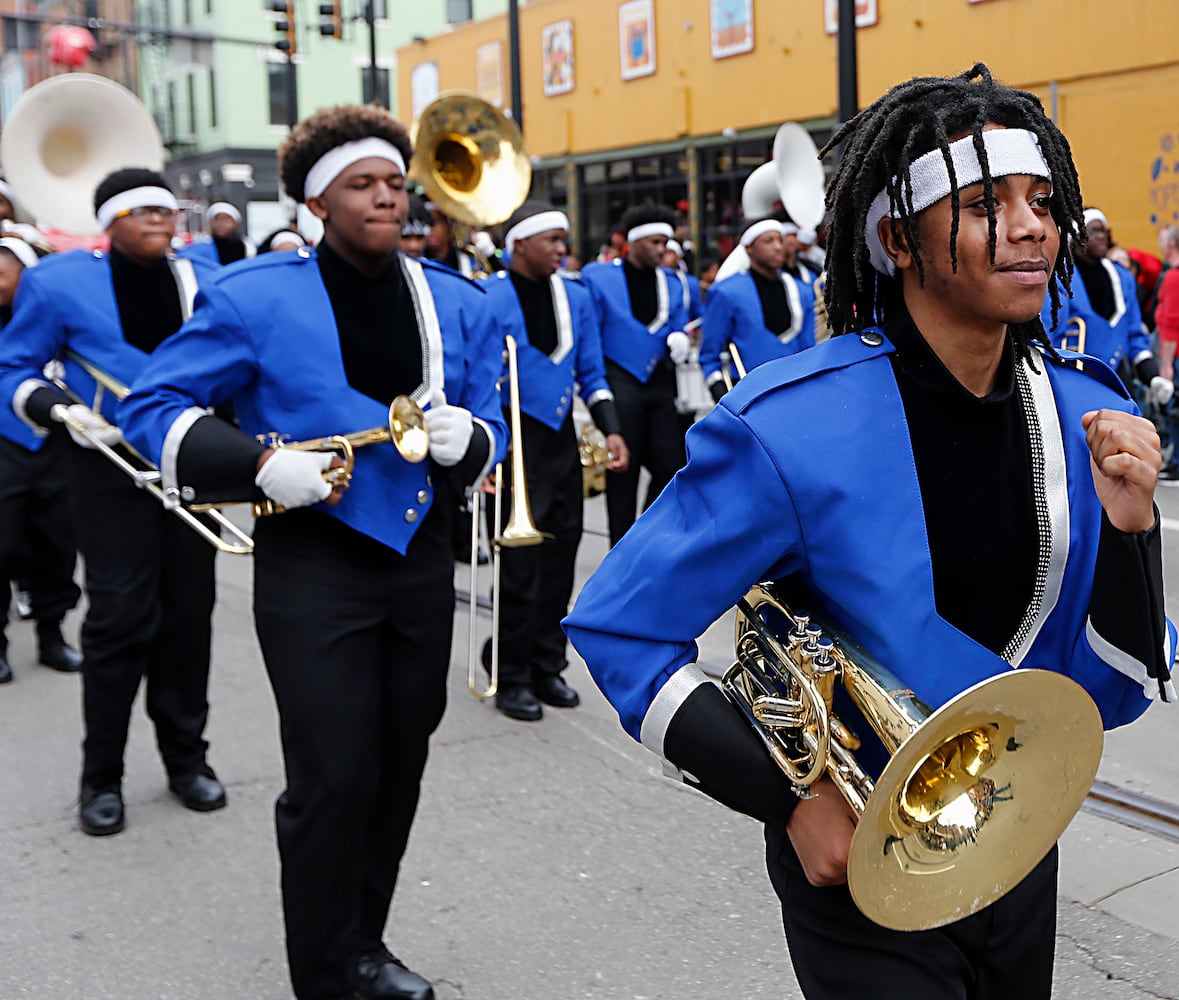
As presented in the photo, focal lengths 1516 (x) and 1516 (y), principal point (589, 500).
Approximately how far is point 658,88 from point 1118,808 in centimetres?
2034

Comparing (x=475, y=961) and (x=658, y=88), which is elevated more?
(x=658, y=88)

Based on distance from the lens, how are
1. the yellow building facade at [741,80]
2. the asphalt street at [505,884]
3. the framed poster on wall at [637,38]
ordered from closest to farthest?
the asphalt street at [505,884]
the yellow building facade at [741,80]
the framed poster on wall at [637,38]

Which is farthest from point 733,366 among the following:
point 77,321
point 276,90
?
point 276,90

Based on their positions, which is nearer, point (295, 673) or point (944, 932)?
point (944, 932)

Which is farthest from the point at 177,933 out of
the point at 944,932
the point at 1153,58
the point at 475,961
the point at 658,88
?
the point at 658,88

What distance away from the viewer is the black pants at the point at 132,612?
15.5ft

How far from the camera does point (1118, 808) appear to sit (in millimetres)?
4543

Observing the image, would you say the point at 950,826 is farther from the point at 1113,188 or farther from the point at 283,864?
the point at 1113,188

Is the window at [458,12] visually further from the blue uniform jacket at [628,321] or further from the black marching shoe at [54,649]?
the black marching shoe at [54,649]

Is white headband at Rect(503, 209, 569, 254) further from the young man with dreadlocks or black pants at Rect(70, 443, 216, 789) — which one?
the young man with dreadlocks

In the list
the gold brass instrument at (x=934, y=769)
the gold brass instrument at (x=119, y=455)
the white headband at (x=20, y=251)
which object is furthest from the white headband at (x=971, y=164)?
the white headband at (x=20, y=251)

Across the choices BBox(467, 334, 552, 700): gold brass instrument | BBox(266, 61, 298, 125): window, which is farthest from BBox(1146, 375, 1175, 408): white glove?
BBox(266, 61, 298, 125): window

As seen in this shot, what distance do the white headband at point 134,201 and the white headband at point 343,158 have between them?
149 cm

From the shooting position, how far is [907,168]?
2.04 meters
